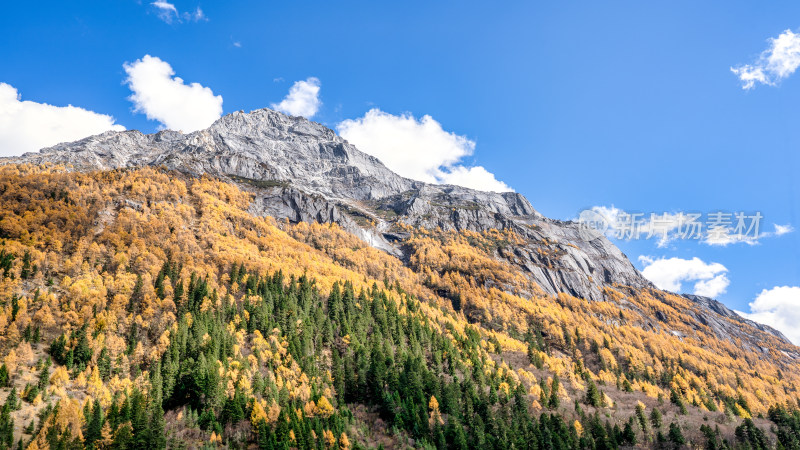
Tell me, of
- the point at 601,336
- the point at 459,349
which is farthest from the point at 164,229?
the point at 601,336

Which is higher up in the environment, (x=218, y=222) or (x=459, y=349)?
(x=218, y=222)

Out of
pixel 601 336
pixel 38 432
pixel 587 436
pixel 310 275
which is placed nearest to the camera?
pixel 38 432

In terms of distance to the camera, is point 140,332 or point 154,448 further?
point 140,332

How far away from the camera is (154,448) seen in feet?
232

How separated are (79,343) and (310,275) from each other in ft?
276

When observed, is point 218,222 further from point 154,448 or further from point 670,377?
point 670,377

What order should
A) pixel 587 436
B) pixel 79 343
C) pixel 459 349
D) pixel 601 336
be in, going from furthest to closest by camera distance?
pixel 601 336, pixel 459 349, pixel 587 436, pixel 79 343

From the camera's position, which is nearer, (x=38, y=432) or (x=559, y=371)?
(x=38, y=432)

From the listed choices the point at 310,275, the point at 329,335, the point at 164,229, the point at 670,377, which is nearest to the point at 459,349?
the point at 329,335

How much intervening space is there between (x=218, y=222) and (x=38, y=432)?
447 feet

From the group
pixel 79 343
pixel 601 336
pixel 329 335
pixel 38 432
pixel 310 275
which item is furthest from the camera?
pixel 601 336

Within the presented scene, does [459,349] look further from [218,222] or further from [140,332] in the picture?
[218,222]

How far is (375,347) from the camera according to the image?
118562mm

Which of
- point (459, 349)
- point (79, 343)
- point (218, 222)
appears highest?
point (218, 222)
